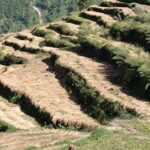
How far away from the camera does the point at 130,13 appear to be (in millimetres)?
40156

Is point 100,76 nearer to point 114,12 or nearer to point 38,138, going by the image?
point 38,138

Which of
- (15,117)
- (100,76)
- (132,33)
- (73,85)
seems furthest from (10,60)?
(15,117)

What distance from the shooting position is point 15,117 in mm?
24984

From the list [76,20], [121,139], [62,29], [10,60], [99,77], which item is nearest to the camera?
[121,139]

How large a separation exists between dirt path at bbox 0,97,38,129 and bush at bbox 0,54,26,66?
26.3 feet

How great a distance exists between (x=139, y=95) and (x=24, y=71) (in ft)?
31.2

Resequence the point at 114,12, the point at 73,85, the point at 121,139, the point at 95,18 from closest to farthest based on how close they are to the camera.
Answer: the point at 121,139 → the point at 73,85 → the point at 114,12 → the point at 95,18

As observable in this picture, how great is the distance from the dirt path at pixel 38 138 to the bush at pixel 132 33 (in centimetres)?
1052

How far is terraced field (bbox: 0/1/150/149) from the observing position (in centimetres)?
2130

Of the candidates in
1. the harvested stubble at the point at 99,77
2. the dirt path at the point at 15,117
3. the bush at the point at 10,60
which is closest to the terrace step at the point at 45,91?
the dirt path at the point at 15,117

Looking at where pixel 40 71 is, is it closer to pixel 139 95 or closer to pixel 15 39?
pixel 139 95

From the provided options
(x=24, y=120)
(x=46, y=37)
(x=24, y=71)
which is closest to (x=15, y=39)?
(x=46, y=37)

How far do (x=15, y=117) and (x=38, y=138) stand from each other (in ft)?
17.0

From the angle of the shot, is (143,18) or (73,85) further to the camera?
(143,18)
